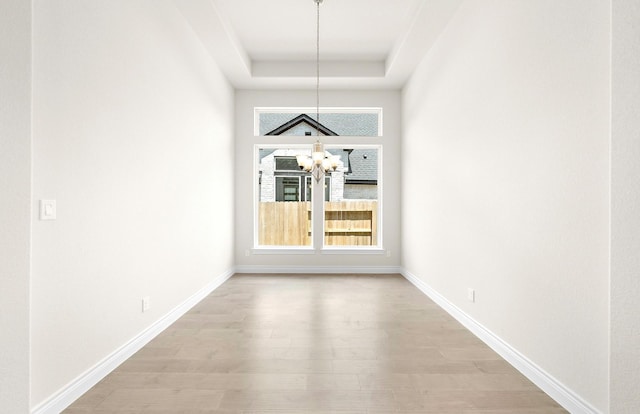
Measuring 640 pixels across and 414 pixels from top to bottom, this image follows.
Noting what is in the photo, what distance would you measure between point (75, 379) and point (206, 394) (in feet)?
2.59

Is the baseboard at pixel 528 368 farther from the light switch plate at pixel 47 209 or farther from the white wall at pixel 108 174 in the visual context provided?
the light switch plate at pixel 47 209

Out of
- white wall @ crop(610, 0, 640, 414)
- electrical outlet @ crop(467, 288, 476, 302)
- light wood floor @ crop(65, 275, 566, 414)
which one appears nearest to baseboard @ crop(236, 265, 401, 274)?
light wood floor @ crop(65, 275, 566, 414)

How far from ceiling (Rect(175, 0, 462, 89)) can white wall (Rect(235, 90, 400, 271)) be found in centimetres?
25

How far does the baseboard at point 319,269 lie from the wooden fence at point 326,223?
0.43m

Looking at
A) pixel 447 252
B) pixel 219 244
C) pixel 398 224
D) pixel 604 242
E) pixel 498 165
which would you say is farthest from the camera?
pixel 398 224

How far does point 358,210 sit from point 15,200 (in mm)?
5107

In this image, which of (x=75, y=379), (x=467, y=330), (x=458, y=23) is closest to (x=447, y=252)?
(x=467, y=330)

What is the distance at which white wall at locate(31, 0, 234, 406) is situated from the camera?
192 centimetres

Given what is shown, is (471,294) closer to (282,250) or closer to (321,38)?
(282,250)

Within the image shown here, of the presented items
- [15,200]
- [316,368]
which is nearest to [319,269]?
[316,368]

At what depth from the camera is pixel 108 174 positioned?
8.08 feet

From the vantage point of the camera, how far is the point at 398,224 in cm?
610

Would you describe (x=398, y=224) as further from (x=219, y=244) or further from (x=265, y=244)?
(x=219, y=244)

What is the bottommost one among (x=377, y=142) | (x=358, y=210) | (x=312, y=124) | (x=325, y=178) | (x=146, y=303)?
(x=146, y=303)
